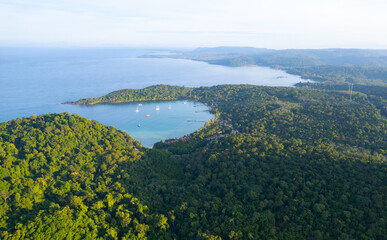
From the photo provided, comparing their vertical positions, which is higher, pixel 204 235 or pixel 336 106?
pixel 336 106

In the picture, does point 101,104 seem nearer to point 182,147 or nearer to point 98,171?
point 182,147

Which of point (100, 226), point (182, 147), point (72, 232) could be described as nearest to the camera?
point (72, 232)

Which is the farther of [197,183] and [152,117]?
[152,117]

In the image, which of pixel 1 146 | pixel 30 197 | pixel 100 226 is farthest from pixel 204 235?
pixel 1 146

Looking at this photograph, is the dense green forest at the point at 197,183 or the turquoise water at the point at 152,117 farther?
the turquoise water at the point at 152,117

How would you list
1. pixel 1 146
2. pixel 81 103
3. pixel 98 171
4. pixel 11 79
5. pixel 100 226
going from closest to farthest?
pixel 100 226, pixel 1 146, pixel 98 171, pixel 81 103, pixel 11 79

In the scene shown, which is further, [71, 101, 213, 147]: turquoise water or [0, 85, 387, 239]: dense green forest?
[71, 101, 213, 147]: turquoise water

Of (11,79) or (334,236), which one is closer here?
(334,236)

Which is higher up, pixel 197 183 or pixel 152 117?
pixel 152 117
